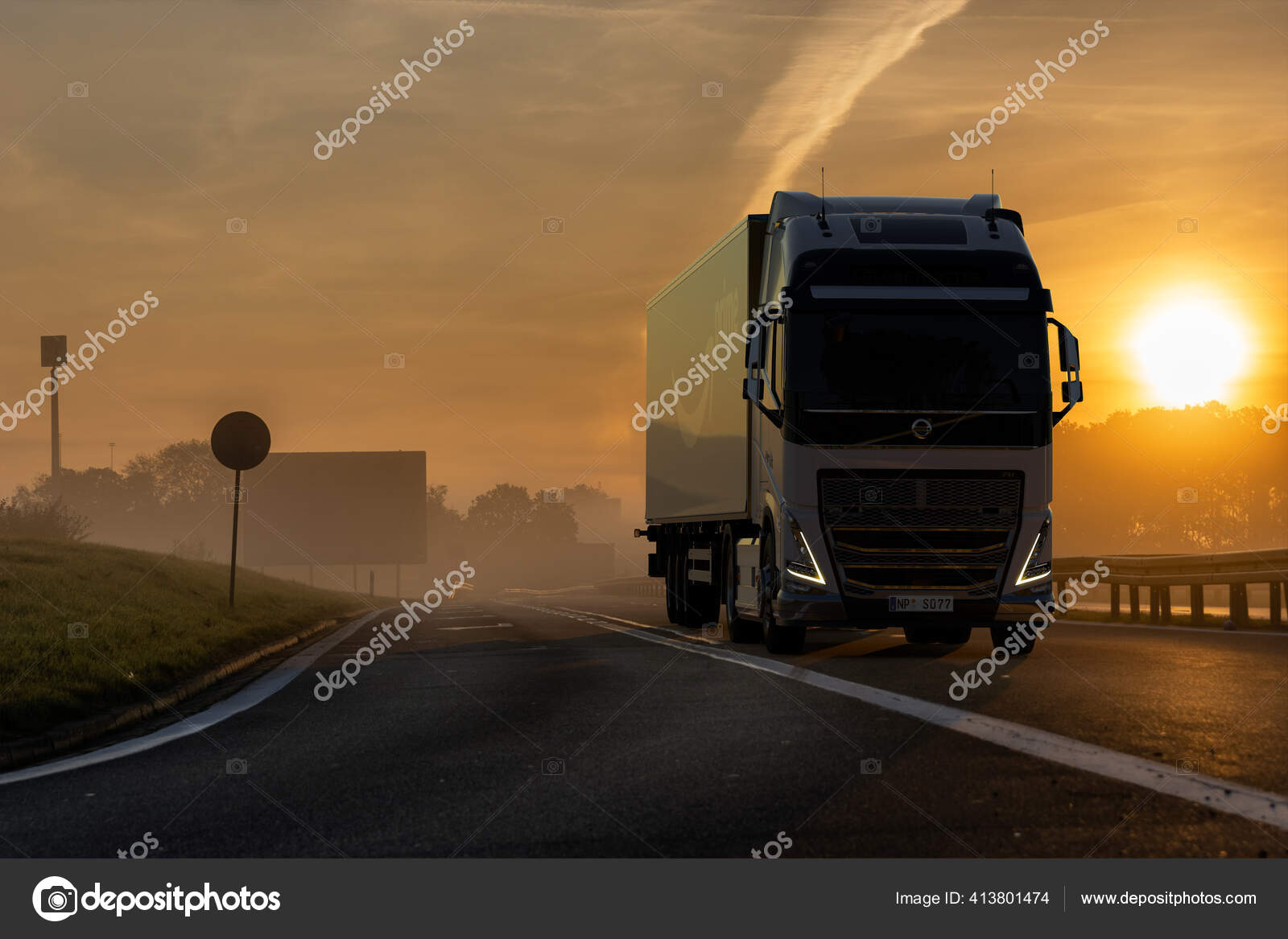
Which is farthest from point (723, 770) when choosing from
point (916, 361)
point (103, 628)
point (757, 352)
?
point (103, 628)

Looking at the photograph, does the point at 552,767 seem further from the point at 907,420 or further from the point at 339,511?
the point at 339,511

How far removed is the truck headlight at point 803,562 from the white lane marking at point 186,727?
508 cm

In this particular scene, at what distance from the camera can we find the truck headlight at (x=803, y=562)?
12078 millimetres

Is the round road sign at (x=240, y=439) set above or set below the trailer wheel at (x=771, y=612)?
above

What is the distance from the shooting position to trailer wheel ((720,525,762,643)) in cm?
1504

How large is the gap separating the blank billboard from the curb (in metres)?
73.5

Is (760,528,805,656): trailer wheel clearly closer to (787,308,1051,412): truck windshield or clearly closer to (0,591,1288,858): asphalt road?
(0,591,1288,858): asphalt road

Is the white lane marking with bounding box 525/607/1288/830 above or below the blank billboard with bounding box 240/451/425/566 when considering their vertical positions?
below

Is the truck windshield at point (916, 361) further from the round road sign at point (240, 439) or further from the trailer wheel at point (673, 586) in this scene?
the round road sign at point (240, 439)

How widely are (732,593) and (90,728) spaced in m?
7.49

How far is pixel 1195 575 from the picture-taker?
18.9 metres
